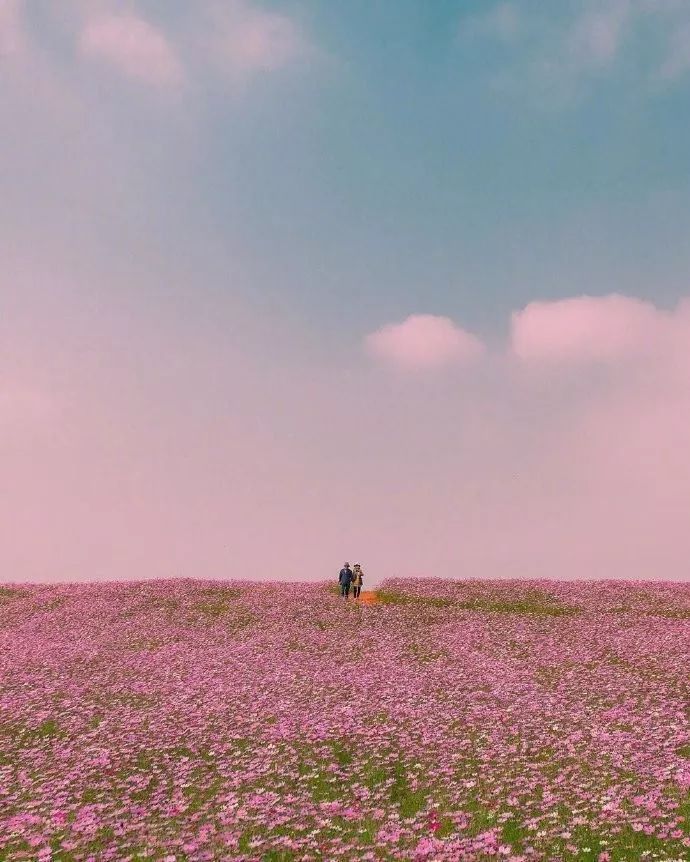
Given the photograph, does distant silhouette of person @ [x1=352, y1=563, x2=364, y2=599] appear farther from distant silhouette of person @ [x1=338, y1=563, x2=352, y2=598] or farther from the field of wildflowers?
the field of wildflowers

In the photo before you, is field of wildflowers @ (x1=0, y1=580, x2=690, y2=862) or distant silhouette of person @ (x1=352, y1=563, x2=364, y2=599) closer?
field of wildflowers @ (x1=0, y1=580, x2=690, y2=862)

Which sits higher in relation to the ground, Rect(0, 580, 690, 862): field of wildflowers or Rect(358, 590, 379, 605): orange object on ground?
Rect(358, 590, 379, 605): orange object on ground

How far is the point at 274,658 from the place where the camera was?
32344mm

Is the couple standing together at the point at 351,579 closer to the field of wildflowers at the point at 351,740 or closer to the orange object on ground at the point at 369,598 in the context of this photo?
the orange object on ground at the point at 369,598

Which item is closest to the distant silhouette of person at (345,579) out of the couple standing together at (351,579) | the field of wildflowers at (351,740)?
the couple standing together at (351,579)

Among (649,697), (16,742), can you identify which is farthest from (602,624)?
(16,742)

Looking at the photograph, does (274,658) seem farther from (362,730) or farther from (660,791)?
(660,791)

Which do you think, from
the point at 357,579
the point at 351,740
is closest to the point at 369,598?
the point at 357,579

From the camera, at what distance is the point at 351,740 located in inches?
790

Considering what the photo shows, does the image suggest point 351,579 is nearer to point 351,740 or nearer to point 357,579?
point 357,579

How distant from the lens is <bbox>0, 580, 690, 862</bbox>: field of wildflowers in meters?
14.2

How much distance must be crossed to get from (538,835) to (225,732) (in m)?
11.2

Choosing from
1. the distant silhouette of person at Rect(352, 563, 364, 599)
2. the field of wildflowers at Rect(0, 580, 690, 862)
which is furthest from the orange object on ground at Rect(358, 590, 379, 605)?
the field of wildflowers at Rect(0, 580, 690, 862)

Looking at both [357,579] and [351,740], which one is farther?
[357,579]
